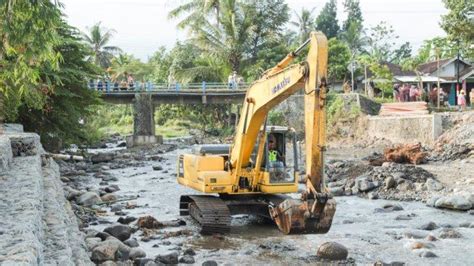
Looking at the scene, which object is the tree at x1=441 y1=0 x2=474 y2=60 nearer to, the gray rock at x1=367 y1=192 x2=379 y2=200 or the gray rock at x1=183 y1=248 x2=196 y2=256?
the gray rock at x1=367 y1=192 x2=379 y2=200

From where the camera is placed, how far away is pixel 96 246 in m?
11.1

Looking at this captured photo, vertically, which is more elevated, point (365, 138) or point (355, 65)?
point (355, 65)

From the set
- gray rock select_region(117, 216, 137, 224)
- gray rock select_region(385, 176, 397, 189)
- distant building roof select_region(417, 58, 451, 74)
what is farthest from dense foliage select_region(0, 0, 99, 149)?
distant building roof select_region(417, 58, 451, 74)

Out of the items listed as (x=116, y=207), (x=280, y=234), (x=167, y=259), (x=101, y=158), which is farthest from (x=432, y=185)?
(x=101, y=158)

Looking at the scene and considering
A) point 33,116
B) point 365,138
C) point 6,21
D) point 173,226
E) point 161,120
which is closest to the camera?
point 6,21

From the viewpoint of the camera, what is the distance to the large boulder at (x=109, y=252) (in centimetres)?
1077

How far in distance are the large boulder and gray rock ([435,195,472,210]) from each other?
9553mm

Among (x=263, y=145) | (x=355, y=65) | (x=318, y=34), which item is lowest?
(x=263, y=145)

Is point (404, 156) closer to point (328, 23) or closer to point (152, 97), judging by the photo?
point (152, 97)

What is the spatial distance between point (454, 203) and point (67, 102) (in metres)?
16.5

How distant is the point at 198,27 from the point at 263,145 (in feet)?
135

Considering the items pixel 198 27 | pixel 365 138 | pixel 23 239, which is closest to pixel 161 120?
pixel 198 27

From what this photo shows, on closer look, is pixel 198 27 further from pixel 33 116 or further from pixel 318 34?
pixel 318 34

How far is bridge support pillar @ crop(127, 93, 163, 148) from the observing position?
46938 millimetres
